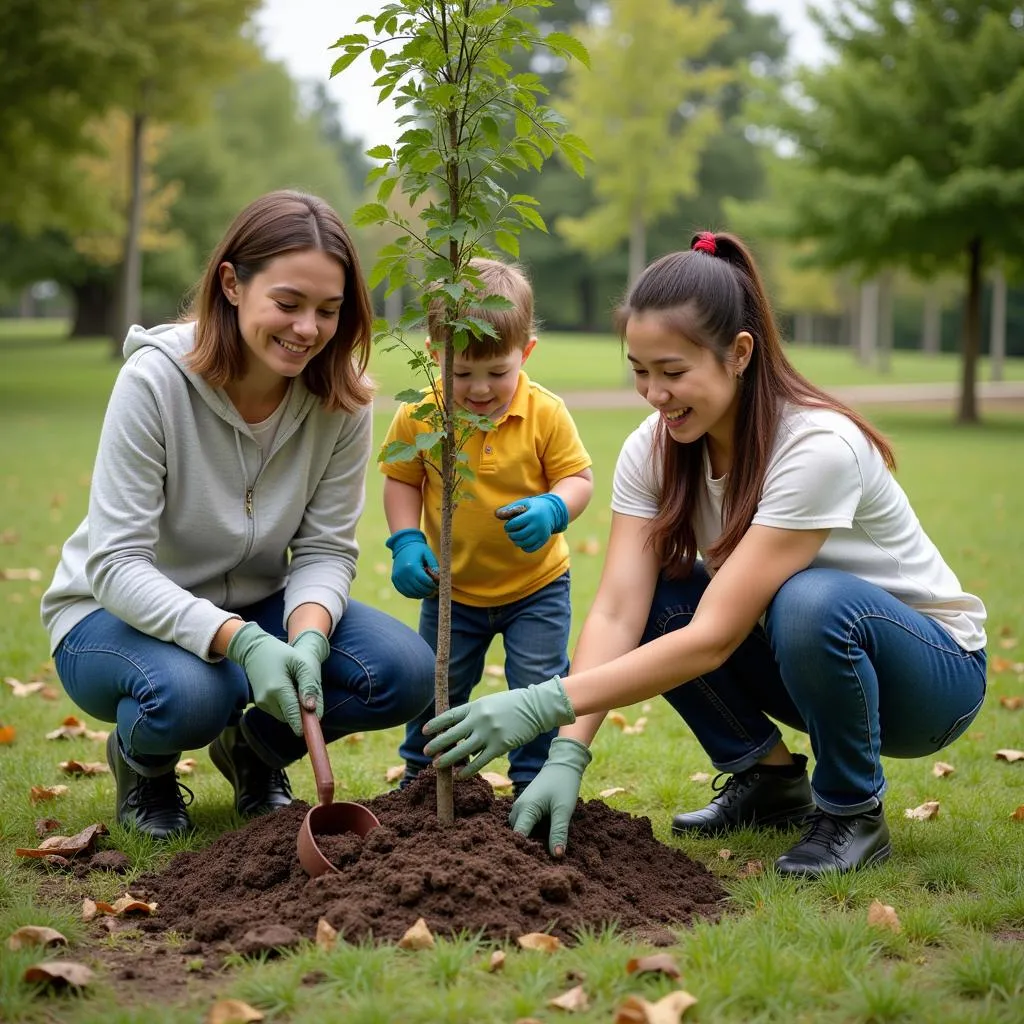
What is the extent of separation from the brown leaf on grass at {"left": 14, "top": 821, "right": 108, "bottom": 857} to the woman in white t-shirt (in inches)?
40.1

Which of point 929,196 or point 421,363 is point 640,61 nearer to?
point 929,196

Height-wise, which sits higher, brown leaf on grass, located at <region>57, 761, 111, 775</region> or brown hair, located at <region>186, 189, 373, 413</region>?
brown hair, located at <region>186, 189, 373, 413</region>

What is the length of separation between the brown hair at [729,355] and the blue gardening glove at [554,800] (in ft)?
2.14

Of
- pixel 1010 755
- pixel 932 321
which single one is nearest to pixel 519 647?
pixel 1010 755

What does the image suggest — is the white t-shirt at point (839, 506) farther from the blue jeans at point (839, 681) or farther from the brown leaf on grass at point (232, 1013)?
the brown leaf on grass at point (232, 1013)

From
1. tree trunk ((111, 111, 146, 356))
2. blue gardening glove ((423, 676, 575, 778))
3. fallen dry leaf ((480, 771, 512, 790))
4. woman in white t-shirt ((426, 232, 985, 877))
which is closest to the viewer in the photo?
blue gardening glove ((423, 676, 575, 778))

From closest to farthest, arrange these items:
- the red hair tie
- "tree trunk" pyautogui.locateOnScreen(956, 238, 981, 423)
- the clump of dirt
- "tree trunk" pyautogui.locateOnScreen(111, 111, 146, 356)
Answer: the clump of dirt
the red hair tie
"tree trunk" pyautogui.locateOnScreen(956, 238, 981, 423)
"tree trunk" pyautogui.locateOnScreen(111, 111, 146, 356)

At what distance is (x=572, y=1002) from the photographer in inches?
86.0

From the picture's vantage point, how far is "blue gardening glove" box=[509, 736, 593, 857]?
110 inches

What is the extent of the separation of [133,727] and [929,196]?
1583 centimetres

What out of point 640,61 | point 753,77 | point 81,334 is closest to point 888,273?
point 640,61

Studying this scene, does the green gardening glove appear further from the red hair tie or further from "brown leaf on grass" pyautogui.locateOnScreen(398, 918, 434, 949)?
the red hair tie

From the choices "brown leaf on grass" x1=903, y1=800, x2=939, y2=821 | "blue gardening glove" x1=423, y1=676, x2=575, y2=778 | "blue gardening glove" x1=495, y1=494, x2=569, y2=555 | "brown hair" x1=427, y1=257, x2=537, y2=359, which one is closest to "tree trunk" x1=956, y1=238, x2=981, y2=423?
"brown leaf on grass" x1=903, y1=800, x2=939, y2=821

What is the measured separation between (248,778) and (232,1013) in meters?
1.42
